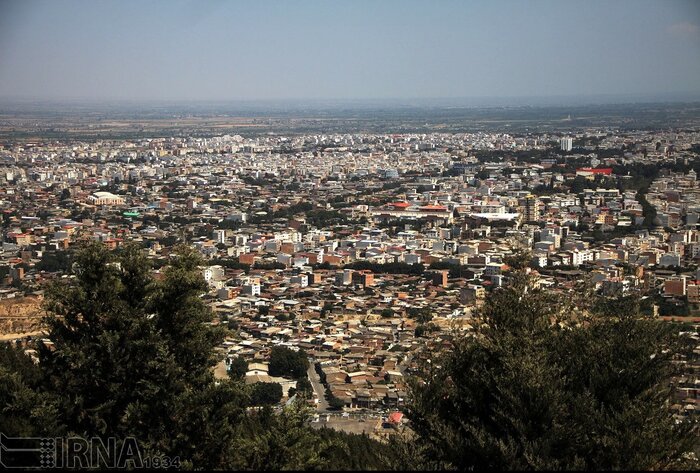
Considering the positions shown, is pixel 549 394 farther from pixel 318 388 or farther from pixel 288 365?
pixel 288 365

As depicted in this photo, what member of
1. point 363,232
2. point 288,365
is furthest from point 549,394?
point 363,232

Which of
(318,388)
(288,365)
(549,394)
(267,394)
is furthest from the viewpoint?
(288,365)

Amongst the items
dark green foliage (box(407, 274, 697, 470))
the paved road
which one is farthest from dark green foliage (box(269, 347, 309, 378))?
dark green foliage (box(407, 274, 697, 470))

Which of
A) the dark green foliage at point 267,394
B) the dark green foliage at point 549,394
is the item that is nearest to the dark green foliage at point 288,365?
the dark green foliage at point 267,394

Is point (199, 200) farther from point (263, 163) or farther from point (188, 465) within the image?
point (188, 465)

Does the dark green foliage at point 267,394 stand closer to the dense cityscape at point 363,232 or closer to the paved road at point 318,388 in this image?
the dense cityscape at point 363,232

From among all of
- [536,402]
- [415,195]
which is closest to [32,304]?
[536,402]
